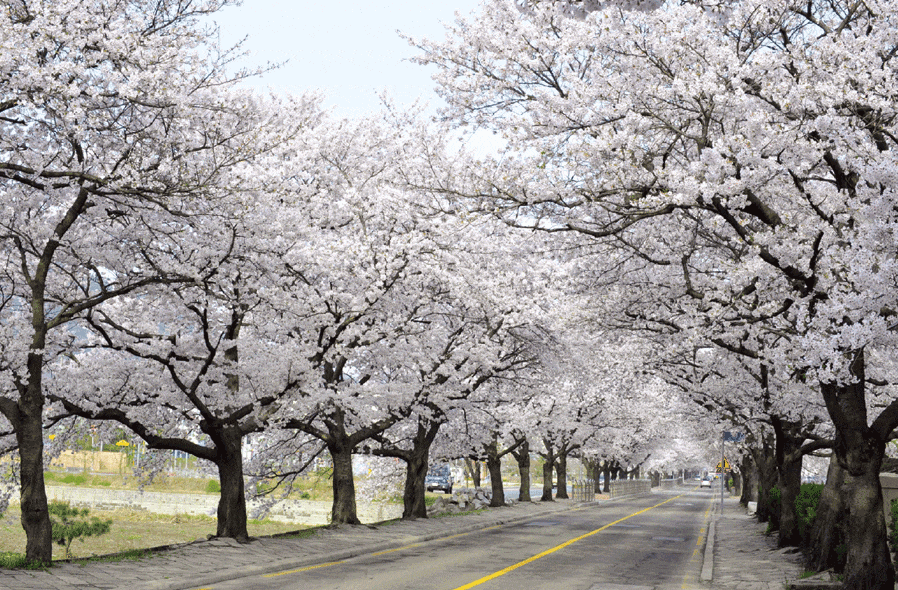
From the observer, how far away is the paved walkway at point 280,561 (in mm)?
11836

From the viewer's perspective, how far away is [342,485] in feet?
80.4

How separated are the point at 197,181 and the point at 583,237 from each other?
24.5ft

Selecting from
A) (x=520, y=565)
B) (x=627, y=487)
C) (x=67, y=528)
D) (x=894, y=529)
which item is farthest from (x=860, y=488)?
(x=627, y=487)

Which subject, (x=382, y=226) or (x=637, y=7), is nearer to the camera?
(x=637, y=7)

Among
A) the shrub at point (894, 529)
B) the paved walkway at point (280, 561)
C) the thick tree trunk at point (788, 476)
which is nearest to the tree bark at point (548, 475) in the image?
the paved walkway at point (280, 561)

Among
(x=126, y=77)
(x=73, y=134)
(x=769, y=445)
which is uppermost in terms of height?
(x=126, y=77)

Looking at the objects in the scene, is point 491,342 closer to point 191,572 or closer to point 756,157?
point 191,572

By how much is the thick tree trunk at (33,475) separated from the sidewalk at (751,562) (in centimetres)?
1092

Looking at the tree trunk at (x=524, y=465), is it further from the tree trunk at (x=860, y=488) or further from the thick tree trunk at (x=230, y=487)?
the tree trunk at (x=860, y=488)

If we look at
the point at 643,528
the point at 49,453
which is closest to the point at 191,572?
the point at 49,453

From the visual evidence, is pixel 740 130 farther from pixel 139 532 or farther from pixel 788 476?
pixel 139 532

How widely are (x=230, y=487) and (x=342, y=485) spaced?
6.52 m

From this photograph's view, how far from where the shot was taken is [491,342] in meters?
23.9

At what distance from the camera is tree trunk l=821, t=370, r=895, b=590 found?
37.1ft
